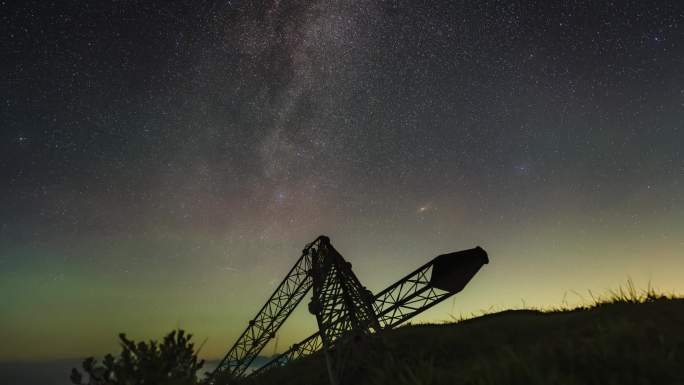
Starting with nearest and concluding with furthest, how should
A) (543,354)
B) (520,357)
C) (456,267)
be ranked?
(520,357)
(543,354)
(456,267)

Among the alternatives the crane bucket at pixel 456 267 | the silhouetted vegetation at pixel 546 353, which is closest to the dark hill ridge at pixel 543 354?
the silhouetted vegetation at pixel 546 353

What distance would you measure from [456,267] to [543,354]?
313 inches

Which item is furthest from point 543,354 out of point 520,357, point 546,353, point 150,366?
point 150,366

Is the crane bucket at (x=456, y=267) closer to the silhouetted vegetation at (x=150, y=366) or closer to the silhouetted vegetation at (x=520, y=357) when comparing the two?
the silhouetted vegetation at (x=520, y=357)

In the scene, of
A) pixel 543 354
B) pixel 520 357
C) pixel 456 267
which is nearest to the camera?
pixel 520 357

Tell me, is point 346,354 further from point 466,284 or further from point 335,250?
point 466,284

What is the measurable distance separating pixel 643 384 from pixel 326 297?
955cm

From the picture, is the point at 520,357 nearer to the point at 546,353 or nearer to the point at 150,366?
the point at 546,353

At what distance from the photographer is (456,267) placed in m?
12.9

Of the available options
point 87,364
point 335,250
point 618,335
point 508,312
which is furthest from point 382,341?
point 508,312

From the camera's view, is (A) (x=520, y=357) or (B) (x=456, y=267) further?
(B) (x=456, y=267)

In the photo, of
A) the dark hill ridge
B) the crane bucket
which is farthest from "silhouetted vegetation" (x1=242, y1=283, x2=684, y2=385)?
the crane bucket

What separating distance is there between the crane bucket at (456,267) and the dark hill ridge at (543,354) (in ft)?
7.13

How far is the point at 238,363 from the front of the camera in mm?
15688
